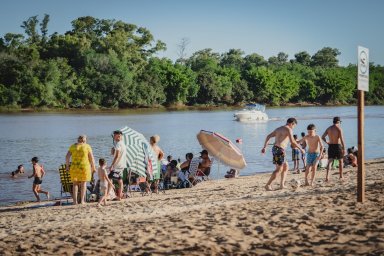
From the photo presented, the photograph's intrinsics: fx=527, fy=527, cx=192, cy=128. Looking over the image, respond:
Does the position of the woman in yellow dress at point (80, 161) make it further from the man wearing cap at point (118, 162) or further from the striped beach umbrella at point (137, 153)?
the striped beach umbrella at point (137, 153)

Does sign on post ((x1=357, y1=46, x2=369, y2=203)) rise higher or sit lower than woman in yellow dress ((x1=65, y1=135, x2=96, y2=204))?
higher

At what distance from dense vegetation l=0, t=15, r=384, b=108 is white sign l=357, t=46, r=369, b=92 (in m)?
72.1

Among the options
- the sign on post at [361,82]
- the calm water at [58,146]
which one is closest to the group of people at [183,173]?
the calm water at [58,146]

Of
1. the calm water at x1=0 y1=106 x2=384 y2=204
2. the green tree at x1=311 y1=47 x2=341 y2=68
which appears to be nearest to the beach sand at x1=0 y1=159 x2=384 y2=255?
the calm water at x1=0 y1=106 x2=384 y2=204

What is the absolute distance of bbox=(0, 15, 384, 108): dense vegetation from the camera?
78.1 metres

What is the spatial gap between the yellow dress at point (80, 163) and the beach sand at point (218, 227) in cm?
69

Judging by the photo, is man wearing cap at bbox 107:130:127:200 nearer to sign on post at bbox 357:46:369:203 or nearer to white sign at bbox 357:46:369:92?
sign on post at bbox 357:46:369:203

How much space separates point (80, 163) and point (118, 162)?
3.21 feet

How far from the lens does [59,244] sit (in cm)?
738

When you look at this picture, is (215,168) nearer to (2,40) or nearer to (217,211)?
(217,211)

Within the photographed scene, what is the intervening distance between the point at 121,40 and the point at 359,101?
92.1m

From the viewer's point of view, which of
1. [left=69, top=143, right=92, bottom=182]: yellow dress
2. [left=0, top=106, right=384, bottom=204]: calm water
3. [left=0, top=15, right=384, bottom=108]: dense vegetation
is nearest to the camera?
[left=69, top=143, right=92, bottom=182]: yellow dress

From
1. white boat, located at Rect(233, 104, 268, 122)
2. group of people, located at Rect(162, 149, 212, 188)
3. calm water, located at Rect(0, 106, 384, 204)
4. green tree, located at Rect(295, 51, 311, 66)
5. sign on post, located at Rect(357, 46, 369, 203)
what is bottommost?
calm water, located at Rect(0, 106, 384, 204)

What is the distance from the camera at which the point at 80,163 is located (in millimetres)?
11133
